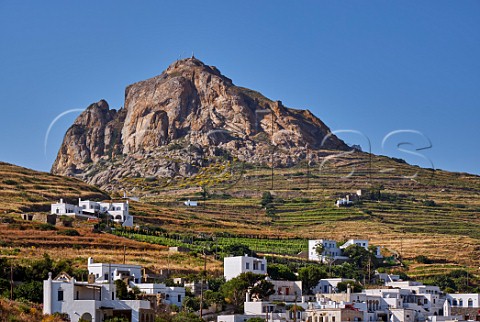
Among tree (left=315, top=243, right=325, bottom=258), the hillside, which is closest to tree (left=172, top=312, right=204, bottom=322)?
tree (left=315, top=243, right=325, bottom=258)

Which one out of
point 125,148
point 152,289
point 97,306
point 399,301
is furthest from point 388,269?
point 125,148

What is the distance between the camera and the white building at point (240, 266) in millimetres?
71312

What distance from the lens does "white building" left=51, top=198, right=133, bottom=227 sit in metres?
97.9

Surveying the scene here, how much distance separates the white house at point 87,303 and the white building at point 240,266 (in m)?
18.2

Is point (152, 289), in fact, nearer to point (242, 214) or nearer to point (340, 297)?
point (340, 297)

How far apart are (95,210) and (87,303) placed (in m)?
52.8

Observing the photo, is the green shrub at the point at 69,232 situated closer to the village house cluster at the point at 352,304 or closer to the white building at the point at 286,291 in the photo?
the village house cluster at the point at 352,304

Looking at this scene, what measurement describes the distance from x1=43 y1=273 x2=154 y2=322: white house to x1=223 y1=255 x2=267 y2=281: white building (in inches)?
717

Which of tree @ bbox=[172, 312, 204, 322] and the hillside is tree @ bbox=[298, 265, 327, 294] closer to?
tree @ bbox=[172, 312, 204, 322]

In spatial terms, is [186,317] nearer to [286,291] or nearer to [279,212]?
[286,291]

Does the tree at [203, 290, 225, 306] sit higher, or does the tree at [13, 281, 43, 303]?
the tree at [13, 281, 43, 303]

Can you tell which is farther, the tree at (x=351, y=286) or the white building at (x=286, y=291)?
the tree at (x=351, y=286)

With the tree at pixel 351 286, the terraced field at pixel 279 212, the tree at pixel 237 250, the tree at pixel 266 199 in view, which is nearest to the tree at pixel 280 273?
the tree at pixel 351 286

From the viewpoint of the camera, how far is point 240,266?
7125 cm
